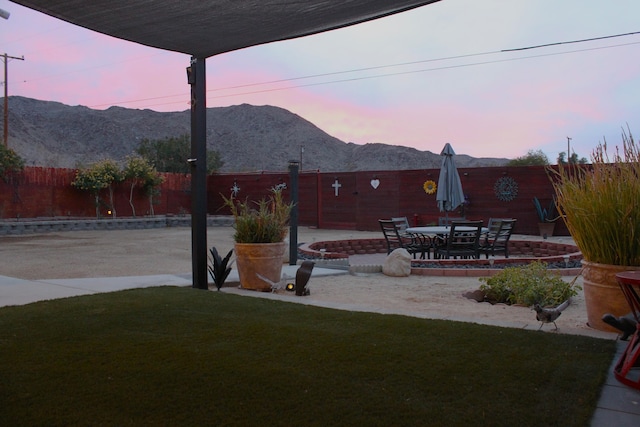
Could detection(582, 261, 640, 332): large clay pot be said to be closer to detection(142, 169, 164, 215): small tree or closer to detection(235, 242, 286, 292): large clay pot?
detection(235, 242, 286, 292): large clay pot

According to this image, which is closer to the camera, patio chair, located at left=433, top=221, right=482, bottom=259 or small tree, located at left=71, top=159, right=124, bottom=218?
patio chair, located at left=433, top=221, right=482, bottom=259

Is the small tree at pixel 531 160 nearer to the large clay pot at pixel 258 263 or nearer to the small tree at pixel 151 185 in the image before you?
the small tree at pixel 151 185

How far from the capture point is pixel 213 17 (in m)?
4.41

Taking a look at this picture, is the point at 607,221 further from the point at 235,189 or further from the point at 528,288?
the point at 235,189

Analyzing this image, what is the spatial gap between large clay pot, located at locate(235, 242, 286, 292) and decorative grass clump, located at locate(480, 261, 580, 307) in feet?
7.59

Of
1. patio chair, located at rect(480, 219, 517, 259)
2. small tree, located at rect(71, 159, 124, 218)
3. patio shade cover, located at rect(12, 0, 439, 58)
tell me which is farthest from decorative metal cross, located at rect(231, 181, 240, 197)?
patio shade cover, located at rect(12, 0, 439, 58)

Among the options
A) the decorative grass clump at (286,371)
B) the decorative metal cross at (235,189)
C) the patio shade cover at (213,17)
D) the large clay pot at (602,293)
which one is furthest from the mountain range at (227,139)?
the decorative grass clump at (286,371)

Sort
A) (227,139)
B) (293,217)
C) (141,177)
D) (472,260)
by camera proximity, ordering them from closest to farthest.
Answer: (293,217) → (472,260) → (141,177) → (227,139)

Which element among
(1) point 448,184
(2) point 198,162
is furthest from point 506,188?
(2) point 198,162

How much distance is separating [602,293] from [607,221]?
1.72ft

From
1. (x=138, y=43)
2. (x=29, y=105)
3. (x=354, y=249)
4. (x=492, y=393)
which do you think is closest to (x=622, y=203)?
(x=492, y=393)

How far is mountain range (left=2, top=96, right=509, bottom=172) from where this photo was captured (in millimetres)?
58000

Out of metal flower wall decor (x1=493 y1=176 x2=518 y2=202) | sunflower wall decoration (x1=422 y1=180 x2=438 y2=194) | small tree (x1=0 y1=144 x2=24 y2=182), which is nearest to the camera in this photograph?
metal flower wall decor (x1=493 y1=176 x2=518 y2=202)

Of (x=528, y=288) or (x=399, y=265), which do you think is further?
(x=399, y=265)
